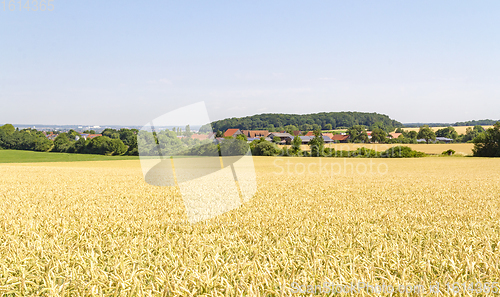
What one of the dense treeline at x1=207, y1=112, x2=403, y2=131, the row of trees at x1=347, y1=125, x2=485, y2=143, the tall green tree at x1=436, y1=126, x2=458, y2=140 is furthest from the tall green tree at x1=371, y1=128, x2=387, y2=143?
the dense treeline at x1=207, y1=112, x2=403, y2=131

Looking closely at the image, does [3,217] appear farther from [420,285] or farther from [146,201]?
[420,285]

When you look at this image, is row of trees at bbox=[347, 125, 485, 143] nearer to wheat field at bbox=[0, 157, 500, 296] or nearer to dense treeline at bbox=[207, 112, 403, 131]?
dense treeline at bbox=[207, 112, 403, 131]

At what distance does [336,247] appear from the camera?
360cm

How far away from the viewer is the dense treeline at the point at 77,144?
73312 millimetres

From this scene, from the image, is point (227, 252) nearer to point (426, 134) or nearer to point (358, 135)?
point (358, 135)

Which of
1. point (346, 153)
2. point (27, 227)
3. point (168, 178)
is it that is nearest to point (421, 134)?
point (346, 153)

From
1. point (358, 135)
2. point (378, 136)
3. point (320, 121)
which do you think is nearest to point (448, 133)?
point (358, 135)

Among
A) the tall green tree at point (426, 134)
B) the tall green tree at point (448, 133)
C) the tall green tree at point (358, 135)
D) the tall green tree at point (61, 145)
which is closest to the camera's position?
the tall green tree at point (61, 145)

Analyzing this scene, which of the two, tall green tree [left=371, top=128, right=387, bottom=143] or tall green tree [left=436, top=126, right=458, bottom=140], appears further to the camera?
tall green tree [left=436, top=126, right=458, bottom=140]

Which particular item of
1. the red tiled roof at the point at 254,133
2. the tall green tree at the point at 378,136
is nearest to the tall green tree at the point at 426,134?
the tall green tree at the point at 378,136

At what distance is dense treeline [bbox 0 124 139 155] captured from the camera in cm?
7331

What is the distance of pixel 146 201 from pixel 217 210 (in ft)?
8.26

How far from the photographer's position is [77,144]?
76812mm

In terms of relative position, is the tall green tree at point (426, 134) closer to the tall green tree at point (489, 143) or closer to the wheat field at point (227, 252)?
the tall green tree at point (489, 143)
